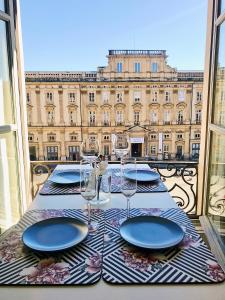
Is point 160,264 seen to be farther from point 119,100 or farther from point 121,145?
point 119,100

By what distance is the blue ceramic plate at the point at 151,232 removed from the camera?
2.48 feet

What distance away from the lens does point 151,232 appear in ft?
2.73

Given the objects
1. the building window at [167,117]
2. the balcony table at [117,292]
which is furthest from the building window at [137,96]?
the balcony table at [117,292]

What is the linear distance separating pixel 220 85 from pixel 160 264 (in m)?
1.21

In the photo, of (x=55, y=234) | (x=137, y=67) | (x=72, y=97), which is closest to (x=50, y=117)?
(x=72, y=97)

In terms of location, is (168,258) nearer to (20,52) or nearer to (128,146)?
(128,146)

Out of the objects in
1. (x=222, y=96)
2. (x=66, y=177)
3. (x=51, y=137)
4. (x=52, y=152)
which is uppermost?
(x=222, y=96)

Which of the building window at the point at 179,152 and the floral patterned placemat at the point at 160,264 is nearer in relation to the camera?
the floral patterned placemat at the point at 160,264

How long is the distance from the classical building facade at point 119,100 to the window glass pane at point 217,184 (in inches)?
236

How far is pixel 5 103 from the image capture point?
5.33 feet

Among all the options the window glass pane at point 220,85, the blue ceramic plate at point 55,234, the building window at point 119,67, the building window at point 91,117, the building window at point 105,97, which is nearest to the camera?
the blue ceramic plate at point 55,234

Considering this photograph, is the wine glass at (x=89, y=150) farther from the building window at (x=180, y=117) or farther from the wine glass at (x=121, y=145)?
the building window at (x=180, y=117)

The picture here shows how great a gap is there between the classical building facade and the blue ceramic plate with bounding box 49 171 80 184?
6214 millimetres

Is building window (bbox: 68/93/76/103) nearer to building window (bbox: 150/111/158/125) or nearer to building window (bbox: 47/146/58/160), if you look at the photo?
building window (bbox: 47/146/58/160)
